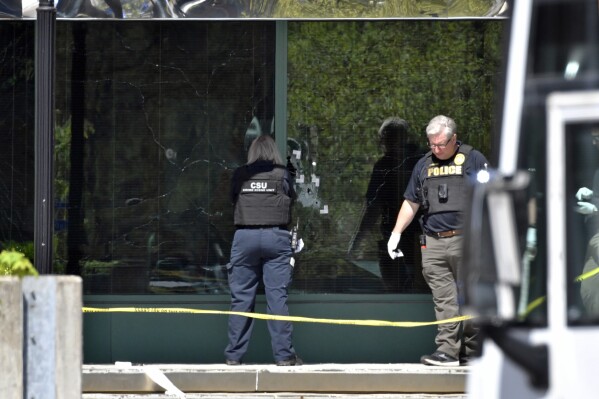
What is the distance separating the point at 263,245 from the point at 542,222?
21.2 feet

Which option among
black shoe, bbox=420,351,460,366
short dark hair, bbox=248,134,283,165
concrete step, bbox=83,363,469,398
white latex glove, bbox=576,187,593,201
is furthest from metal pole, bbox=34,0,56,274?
white latex glove, bbox=576,187,593,201

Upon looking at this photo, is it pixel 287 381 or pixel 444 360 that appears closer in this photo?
pixel 287 381

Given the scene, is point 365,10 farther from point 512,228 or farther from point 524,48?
point 512,228

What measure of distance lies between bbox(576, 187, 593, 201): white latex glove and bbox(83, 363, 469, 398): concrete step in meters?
5.99

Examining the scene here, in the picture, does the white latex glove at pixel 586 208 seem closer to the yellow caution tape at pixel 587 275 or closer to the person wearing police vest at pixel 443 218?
the yellow caution tape at pixel 587 275

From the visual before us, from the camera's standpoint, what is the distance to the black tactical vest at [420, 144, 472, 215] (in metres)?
10.0

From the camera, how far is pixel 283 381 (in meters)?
10.0

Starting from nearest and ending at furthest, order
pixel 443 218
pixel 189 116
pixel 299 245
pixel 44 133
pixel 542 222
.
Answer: pixel 542 222 → pixel 44 133 → pixel 443 218 → pixel 299 245 → pixel 189 116

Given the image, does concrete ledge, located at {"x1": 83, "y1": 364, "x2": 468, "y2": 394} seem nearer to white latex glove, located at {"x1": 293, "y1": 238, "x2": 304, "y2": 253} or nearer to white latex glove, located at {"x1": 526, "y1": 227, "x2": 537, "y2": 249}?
white latex glove, located at {"x1": 293, "y1": 238, "x2": 304, "y2": 253}

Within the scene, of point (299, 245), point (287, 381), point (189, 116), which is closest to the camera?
point (287, 381)

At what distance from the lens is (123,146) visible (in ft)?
36.5

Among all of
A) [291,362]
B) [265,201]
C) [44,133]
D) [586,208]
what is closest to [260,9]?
[265,201]

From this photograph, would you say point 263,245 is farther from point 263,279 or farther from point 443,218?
point 443,218

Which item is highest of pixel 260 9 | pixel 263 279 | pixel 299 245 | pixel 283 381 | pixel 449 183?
pixel 260 9
